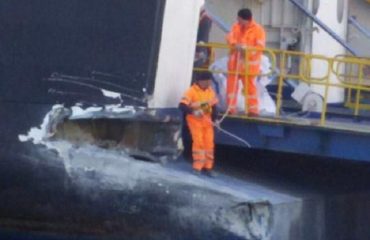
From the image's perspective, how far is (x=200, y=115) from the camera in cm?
1391

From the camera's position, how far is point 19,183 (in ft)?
45.9

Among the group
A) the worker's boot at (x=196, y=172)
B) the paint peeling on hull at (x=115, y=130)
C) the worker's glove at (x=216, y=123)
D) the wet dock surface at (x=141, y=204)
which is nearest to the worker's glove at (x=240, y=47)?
the worker's glove at (x=216, y=123)

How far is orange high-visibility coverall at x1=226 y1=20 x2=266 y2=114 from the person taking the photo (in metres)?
14.5

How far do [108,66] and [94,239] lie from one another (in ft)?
6.46

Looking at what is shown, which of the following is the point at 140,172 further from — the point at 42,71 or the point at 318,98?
the point at 318,98

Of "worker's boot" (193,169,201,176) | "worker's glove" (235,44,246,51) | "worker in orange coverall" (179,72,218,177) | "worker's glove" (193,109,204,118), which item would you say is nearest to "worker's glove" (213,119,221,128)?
"worker in orange coverall" (179,72,218,177)

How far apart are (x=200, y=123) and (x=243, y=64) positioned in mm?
1081

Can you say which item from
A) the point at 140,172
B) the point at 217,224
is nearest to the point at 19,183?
the point at 140,172

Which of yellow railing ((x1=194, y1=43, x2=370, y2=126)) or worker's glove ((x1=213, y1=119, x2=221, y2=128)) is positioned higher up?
yellow railing ((x1=194, y1=43, x2=370, y2=126))

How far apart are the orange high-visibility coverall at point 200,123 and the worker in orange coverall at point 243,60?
2.04 feet

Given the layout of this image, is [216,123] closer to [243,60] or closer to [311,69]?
[243,60]

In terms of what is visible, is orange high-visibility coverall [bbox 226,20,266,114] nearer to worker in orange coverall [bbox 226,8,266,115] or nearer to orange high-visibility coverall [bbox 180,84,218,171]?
worker in orange coverall [bbox 226,8,266,115]

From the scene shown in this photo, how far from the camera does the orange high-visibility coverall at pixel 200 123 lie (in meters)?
13.9

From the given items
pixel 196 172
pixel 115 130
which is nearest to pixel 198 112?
pixel 196 172
